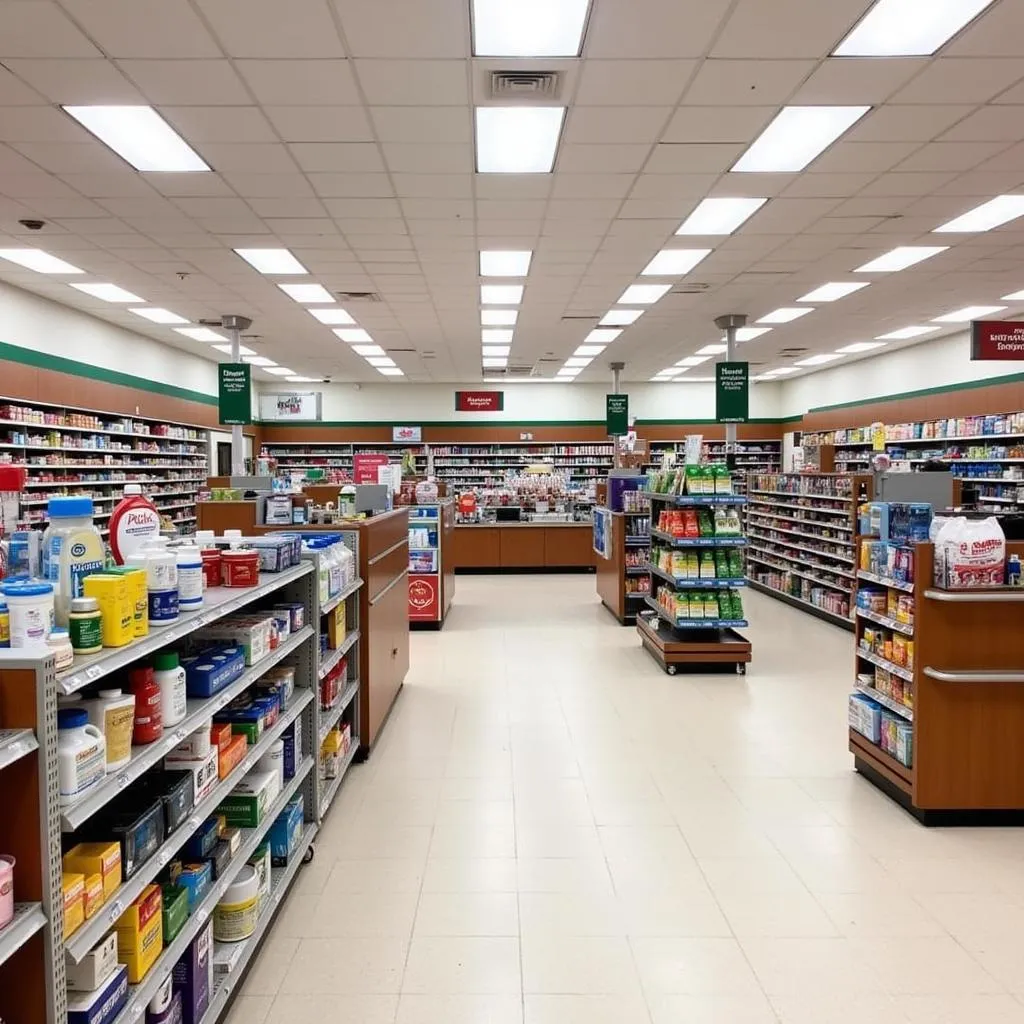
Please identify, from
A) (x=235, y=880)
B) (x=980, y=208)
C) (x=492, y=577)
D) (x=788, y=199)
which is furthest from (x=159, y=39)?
(x=492, y=577)

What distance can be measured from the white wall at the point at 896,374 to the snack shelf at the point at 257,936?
940 cm

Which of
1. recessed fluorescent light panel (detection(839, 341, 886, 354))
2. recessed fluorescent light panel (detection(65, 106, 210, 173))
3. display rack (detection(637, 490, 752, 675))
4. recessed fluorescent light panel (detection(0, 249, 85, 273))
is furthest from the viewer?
recessed fluorescent light panel (detection(839, 341, 886, 354))

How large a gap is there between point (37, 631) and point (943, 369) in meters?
13.8

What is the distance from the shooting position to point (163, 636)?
2.09 metres

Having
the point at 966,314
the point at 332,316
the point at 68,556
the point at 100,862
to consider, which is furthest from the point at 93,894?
the point at 966,314

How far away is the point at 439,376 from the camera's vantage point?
17750 mm

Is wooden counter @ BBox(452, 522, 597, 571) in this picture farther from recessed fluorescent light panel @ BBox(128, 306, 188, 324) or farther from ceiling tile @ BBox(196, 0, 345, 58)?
ceiling tile @ BBox(196, 0, 345, 58)

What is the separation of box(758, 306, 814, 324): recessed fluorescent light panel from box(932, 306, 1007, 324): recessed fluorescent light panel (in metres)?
1.96

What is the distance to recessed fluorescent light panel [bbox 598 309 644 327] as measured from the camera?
10359 millimetres

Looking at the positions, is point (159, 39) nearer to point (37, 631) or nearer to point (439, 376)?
point (37, 631)

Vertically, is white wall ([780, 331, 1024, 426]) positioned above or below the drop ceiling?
below

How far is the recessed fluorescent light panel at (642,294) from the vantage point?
29.4 ft

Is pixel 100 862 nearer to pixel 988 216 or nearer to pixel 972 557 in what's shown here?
pixel 972 557

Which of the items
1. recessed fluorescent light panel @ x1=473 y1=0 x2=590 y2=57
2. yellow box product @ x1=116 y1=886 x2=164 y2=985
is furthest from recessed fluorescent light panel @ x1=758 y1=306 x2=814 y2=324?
yellow box product @ x1=116 y1=886 x2=164 y2=985
